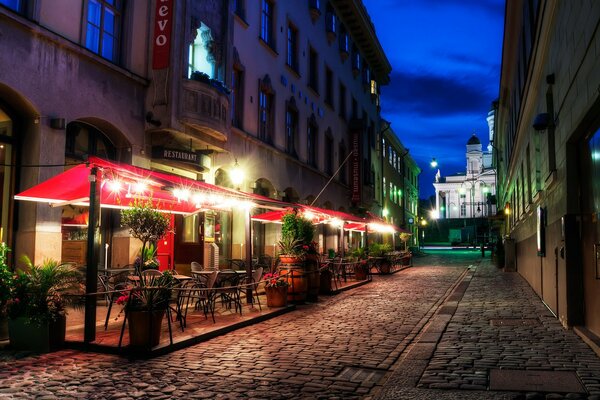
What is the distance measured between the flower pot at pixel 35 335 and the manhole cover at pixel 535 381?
19.0 ft

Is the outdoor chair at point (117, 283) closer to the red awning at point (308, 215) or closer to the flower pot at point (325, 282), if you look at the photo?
the red awning at point (308, 215)

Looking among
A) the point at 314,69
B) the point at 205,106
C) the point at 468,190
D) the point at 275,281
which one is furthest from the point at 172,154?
the point at 468,190

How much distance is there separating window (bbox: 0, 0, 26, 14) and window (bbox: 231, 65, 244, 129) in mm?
9322

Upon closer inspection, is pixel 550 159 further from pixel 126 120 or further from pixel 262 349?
pixel 126 120

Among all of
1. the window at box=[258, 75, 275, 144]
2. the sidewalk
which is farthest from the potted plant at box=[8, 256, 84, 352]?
the window at box=[258, 75, 275, 144]

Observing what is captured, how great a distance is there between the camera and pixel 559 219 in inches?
382

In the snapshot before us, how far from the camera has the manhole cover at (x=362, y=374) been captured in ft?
20.7

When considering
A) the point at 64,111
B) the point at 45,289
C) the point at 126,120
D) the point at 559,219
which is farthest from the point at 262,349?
the point at 126,120

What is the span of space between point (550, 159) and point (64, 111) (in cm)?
1019

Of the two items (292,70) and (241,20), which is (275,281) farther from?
(292,70)

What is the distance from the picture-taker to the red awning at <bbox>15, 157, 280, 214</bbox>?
875cm

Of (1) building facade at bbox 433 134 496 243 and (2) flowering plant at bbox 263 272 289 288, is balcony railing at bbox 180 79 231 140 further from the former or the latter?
(1) building facade at bbox 433 134 496 243

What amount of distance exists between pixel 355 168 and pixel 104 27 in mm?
23024

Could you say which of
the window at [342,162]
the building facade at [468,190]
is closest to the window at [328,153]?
the window at [342,162]
